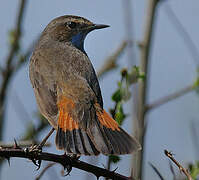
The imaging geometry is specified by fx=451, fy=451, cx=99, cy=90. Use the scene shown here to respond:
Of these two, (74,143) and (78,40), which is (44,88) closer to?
(74,143)

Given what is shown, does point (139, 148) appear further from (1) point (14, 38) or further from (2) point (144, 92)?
(1) point (14, 38)

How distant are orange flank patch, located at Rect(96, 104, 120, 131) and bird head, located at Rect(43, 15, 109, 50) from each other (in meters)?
1.54

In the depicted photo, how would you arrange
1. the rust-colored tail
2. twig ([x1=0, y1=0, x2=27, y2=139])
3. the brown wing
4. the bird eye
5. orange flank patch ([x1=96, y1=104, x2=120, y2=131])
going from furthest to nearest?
the bird eye
twig ([x1=0, y1=0, x2=27, y2=139])
the brown wing
orange flank patch ([x1=96, y1=104, x2=120, y2=131])
the rust-colored tail

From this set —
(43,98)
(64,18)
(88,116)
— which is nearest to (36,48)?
(64,18)

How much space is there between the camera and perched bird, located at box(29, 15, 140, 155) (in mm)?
3734

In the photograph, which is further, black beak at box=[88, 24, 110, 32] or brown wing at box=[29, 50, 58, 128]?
black beak at box=[88, 24, 110, 32]

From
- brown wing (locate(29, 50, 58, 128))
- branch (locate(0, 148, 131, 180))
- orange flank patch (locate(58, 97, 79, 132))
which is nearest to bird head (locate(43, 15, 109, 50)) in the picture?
brown wing (locate(29, 50, 58, 128))

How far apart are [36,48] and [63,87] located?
125cm

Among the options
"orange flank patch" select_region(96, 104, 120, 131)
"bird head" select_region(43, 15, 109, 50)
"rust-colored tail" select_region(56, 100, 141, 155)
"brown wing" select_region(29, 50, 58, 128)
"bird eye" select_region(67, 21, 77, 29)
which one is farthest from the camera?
"bird eye" select_region(67, 21, 77, 29)

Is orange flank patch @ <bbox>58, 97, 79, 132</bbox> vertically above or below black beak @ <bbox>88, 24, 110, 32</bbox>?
below

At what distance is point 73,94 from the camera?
14.7 feet

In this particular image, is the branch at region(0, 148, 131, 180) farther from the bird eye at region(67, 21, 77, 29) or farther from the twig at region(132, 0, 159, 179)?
the bird eye at region(67, 21, 77, 29)

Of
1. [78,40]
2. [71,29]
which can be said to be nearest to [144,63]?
[78,40]

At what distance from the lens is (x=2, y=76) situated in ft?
17.9
